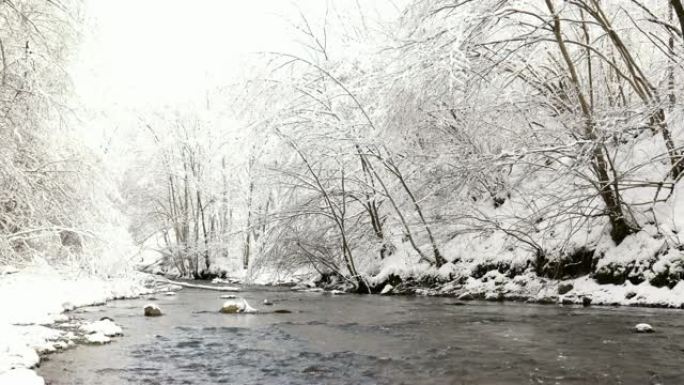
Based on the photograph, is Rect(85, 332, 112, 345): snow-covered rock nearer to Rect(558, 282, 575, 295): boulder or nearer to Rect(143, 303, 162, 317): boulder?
Rect(143, 303, 162, 317): boulder

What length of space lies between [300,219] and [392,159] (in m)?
3.73

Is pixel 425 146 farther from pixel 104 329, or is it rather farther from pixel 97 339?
pixel 97 339

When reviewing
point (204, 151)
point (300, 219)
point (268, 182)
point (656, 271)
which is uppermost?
point (204, 151)

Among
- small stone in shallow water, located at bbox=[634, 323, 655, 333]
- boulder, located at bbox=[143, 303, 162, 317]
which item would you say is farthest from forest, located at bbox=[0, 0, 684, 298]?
small stone in shallow water, located at bbox=[634, 323, 655, 333]

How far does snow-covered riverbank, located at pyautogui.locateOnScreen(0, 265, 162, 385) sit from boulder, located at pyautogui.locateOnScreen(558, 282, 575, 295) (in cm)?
872

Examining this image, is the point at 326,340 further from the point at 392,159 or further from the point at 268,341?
the point at 392,159

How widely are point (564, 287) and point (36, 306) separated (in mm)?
9775

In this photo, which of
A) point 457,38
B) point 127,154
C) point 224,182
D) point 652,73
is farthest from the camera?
point 127,154

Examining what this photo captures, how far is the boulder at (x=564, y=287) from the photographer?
11.5m

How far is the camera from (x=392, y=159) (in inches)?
593

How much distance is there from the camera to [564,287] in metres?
11.5

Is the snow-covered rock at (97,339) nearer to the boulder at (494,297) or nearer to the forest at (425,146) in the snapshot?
the forest at (425,146)

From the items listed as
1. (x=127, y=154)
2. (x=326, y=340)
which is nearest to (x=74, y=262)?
(x=326, y=340)

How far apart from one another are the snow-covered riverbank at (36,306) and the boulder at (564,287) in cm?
872
